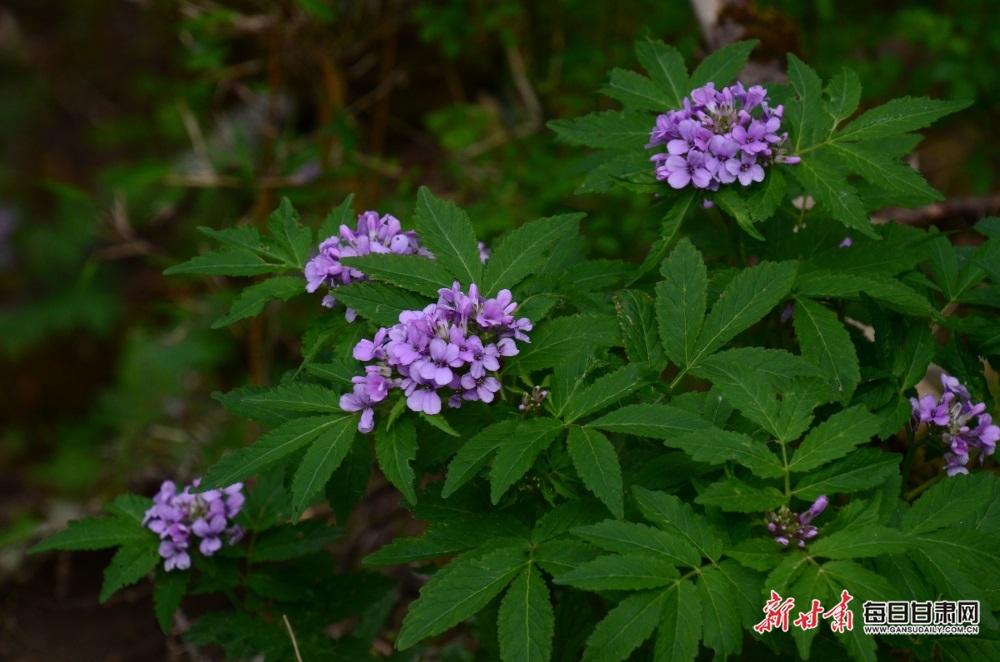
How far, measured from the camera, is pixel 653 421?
1.71 m

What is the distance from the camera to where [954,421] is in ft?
6.81

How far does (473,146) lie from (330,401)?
3.60 meters

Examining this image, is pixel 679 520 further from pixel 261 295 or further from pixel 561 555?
pixel 261 295

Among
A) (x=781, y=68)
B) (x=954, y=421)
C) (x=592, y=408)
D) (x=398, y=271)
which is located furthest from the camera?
(x=781, y=68)

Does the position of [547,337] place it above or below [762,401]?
above

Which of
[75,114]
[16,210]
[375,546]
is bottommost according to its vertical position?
[375,546]

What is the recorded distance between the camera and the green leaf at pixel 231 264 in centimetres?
211

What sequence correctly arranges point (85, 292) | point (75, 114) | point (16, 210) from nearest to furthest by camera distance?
point (85, 292) < point (16, 210) < point (75, 114)

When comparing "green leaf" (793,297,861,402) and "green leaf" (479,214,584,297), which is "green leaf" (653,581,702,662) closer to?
"green leaf" (793,297,861,402)

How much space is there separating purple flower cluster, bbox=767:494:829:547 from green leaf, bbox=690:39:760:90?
1167 millimetres

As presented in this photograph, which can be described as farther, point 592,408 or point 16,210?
point 16,210

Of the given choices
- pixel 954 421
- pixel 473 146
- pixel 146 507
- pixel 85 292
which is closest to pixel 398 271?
pixel 146 507

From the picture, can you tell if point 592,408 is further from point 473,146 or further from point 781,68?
point 473,146

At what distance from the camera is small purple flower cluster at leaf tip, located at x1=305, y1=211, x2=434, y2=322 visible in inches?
79.4
